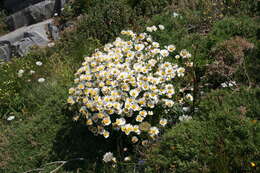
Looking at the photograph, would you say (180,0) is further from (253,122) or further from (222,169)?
(222,169)

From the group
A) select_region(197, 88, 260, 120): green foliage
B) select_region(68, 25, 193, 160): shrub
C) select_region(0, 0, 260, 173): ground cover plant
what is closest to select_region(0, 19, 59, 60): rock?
select_region(0, 0, 260, 173): ground cover plant

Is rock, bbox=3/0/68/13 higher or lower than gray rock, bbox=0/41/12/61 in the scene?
higher

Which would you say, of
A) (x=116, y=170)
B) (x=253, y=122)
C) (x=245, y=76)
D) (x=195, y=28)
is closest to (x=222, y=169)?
(x=253, y=122)

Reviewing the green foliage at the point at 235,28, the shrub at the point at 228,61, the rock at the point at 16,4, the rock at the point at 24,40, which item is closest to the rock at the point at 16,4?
the rock at the point at 16,4

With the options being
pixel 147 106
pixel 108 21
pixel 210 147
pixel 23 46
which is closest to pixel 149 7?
pixel 108 21

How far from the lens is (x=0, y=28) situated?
9578 mm

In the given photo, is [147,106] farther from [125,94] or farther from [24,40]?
[24,40]

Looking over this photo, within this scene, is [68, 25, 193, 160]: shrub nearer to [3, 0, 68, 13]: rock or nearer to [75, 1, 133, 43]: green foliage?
[75, 1, 133, 43]: green foliage

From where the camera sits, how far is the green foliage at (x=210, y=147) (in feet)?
7.64

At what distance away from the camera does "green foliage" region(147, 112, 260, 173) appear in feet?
7.64

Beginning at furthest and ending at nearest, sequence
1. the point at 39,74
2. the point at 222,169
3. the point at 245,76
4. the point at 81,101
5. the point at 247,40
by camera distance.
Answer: the point at 39,74 → the point at 247,40 → the point at 245,76 → the point at 81,101 → the point at 222,169

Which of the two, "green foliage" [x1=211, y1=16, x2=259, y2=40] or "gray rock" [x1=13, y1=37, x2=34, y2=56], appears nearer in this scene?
"green foliage" [x1=211, y1=16, x2=259, y2=40]

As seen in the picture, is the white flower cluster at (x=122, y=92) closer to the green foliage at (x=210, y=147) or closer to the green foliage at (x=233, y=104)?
the green foliage at (x=210, y=147)

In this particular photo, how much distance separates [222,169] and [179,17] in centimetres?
334
